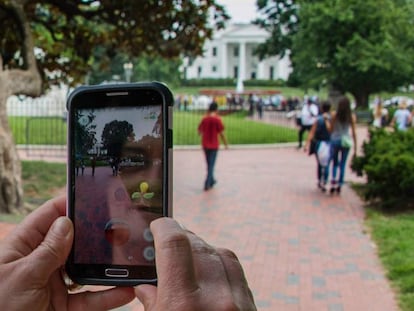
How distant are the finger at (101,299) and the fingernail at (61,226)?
0.19 m

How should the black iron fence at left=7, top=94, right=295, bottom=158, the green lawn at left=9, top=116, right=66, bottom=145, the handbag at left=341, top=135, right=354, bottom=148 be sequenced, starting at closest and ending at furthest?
the handbag at left=341, top=135, right=354, bottom=148 → the black iron fence at left=7, top=94, right=295, bottom=158 → the green lawn at left=9, top=116, right=66, bottom=145

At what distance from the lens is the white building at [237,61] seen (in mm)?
114500

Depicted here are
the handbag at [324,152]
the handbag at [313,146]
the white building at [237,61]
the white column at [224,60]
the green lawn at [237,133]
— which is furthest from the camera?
the white column at [224,60]

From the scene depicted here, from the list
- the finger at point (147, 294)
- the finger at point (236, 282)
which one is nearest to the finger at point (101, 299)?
the finger at point (147, 294)

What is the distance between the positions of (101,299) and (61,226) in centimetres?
22

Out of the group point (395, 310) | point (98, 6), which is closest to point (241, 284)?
point (395, 310)

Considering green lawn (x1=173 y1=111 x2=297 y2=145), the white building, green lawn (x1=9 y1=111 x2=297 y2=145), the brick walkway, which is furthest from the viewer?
the white building

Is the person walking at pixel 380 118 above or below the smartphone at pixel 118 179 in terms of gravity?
below

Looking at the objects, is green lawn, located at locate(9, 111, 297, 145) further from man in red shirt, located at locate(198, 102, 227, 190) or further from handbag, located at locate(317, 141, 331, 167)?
handbag, located at locate(317, 141, 331, 167)

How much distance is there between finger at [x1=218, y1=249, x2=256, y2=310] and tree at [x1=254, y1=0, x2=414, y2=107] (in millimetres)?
35391

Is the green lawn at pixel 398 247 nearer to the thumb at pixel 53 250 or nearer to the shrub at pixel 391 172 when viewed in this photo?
the shrub at pixel 391 172

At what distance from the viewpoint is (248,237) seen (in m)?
7.41

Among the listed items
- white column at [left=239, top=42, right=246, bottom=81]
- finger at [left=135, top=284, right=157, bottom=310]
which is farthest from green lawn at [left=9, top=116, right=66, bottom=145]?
white column at [left=239, top=42, right=246, bottom=81]

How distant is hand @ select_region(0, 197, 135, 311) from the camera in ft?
4.83
